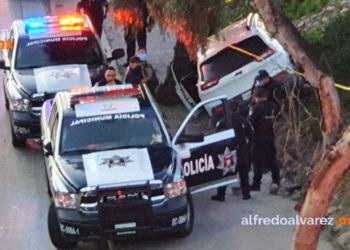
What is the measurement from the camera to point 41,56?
46.4 feet

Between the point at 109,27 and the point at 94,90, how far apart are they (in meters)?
12.4

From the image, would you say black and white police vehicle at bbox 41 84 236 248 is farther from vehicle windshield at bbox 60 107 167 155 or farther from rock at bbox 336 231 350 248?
rock at bbox 336 231 350 248

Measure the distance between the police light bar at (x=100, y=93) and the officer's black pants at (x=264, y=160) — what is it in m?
1.72

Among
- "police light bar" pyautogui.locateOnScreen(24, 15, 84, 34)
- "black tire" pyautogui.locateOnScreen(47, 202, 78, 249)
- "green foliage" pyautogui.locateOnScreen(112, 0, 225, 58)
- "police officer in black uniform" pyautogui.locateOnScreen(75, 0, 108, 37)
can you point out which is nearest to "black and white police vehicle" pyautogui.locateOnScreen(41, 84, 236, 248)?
"black tire" pyautogui.locateOnScreen(47, 202, 78, 249)

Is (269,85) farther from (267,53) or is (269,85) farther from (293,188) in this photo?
(293,188)

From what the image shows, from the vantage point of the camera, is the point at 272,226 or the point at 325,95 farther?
the point at 272,226

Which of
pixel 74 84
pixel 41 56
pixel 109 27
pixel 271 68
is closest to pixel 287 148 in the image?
pixel 271 68

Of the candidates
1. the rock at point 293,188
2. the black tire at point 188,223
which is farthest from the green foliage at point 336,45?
the black tire at point 188,223

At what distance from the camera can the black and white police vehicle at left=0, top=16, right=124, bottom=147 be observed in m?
13.3

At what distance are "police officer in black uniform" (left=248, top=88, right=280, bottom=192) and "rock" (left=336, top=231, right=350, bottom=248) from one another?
78.1 inches

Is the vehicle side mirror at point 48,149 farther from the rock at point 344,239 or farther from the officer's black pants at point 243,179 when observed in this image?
the rock at point 344,239

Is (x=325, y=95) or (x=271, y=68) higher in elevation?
(x=325, y=95)

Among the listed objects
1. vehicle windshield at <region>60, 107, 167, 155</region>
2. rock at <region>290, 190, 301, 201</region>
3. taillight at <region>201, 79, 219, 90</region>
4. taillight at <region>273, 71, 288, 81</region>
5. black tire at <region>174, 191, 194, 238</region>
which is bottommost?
rock at <region>290, 190, 301, 201</region>

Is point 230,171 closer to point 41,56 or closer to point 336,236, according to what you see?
point 336,236
